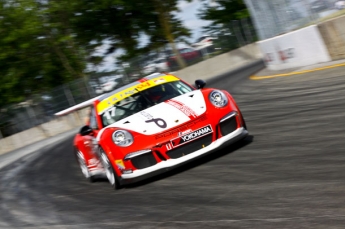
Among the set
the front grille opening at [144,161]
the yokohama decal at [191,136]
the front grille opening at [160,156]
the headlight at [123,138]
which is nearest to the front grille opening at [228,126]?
the yokohama decal at [191,136]

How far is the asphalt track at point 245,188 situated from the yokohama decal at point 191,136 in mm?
394

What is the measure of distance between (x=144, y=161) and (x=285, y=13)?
9860mm

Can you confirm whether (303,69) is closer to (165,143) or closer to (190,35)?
(165,143)

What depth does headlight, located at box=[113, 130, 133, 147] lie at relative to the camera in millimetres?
8438

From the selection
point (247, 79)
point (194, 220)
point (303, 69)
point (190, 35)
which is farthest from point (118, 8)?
point (194, 220)

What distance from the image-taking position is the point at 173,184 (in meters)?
8.12

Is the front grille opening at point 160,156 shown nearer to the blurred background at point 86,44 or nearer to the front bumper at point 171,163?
the front bumper at point 171,163

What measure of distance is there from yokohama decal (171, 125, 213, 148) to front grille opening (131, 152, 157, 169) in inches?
11.9

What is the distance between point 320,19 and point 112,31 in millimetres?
26433

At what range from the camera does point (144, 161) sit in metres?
8.38

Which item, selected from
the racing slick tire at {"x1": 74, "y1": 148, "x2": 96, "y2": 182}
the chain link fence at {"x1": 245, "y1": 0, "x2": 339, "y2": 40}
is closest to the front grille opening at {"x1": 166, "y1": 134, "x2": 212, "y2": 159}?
the racing slick tire at {"x1": 74, "y1": 148, "x2": 96, "y2": 182}

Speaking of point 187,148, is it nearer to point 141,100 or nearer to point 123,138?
point 123,138

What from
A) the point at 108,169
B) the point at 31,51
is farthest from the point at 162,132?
the point at 31,51

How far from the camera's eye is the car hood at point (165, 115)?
8.44 meters
